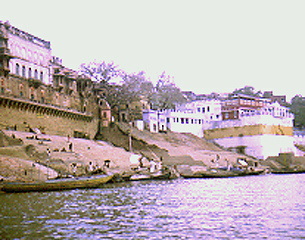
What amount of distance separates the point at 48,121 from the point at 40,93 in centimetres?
479

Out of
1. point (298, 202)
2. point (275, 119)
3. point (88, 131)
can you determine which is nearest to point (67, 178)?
point (298, 202)

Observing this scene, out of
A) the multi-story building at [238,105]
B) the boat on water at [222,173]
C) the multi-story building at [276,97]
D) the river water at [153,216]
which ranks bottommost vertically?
the river water at [153,216]

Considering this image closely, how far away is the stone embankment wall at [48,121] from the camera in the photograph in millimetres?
49125

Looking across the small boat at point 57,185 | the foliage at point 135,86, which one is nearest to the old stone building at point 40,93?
the foliage at point 135,86

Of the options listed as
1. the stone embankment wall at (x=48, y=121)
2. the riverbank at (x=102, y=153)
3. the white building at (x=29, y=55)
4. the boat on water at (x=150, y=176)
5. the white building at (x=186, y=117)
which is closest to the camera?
the riverbank at (x=102, y=153)

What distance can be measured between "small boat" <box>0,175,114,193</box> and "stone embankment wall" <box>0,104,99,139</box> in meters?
17.6

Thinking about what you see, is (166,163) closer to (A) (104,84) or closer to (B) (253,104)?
(A) (104,84)

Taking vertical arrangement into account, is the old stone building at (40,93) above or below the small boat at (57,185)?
above

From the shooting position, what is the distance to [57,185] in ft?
105

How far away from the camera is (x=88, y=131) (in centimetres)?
6281

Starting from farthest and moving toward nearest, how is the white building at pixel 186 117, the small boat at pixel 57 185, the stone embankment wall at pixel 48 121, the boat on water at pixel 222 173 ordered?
the white building at pixel 186 117 < the boat on water at pixel 222 173 < the stone embankment wall at pixel 48 121 < the small boat at pixel 57 185

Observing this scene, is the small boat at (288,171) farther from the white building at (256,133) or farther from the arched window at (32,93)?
the arched window at (32,93)

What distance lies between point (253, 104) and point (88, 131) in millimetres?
43265

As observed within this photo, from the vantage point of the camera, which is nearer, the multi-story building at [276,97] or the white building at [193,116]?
the white building at [193,116]
